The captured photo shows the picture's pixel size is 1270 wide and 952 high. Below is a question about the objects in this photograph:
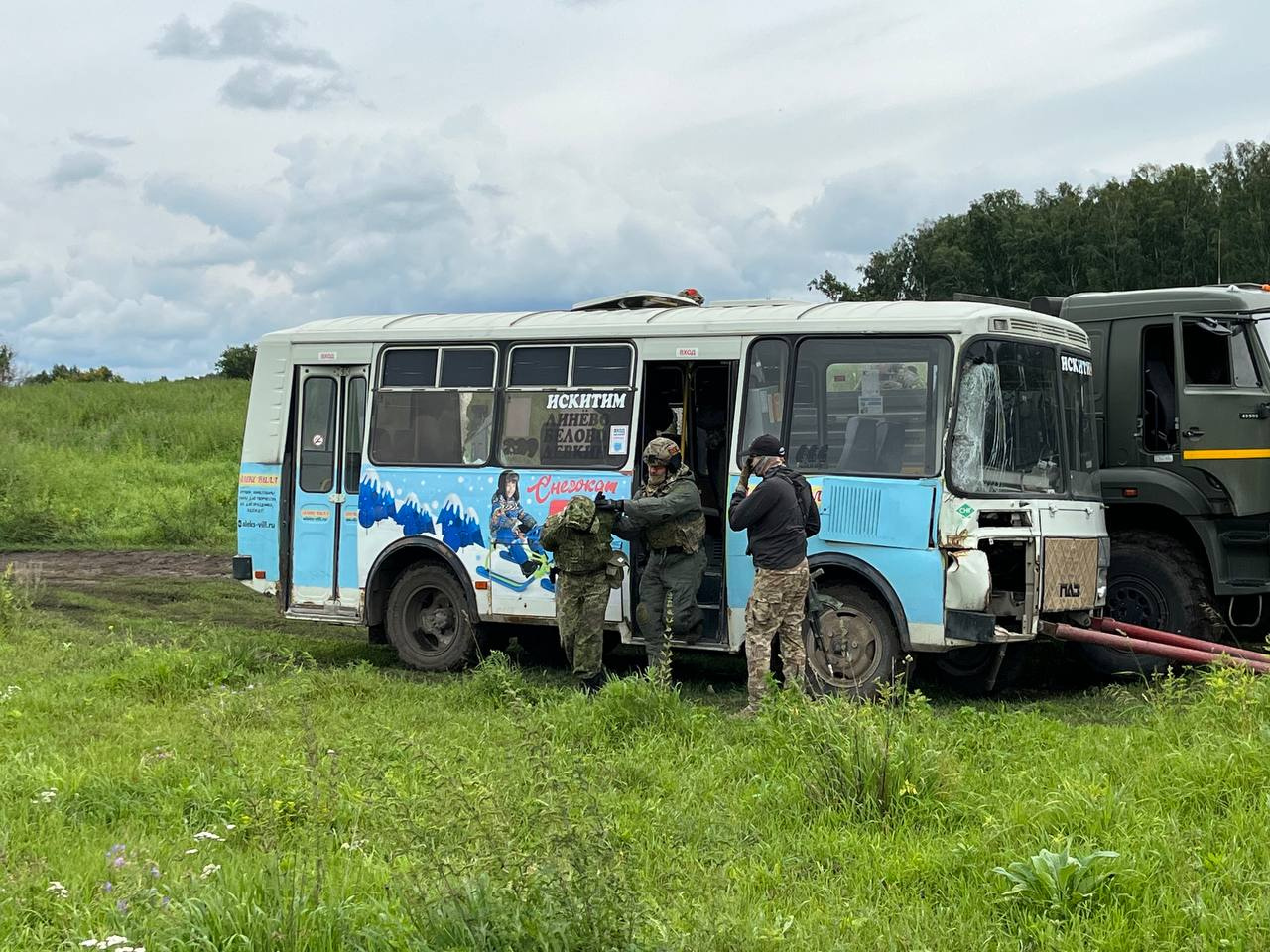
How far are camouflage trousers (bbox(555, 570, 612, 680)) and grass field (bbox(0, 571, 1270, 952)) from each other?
2.10 ft

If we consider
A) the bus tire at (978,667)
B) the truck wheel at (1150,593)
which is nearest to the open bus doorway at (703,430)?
the bus tire at (978,667)

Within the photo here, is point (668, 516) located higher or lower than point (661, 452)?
lower

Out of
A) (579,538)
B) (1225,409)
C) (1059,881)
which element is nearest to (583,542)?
(579,538)

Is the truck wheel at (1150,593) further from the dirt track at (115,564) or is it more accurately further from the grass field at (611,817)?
the dirt track at (115,564)

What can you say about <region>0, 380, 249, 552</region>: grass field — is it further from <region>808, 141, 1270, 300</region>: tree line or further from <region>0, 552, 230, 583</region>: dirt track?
<region>808, 141, 1270, 300</region>: tree line

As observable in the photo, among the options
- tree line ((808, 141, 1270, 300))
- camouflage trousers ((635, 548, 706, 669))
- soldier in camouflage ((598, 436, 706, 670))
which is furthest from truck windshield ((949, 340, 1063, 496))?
tree line ((808, 141, 1270, 300))

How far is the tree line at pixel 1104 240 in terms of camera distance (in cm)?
4800

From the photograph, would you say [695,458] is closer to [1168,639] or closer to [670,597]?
[670,597]

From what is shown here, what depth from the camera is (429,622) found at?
1150cm

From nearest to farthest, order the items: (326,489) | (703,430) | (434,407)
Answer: (703,430)
(434,407)
(326,489)

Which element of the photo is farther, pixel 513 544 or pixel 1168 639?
pixel 513 544

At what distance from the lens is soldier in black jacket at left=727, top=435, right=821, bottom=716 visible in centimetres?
886

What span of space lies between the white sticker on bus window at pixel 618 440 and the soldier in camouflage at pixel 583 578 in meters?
0.56

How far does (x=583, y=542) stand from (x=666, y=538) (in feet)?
1.94
